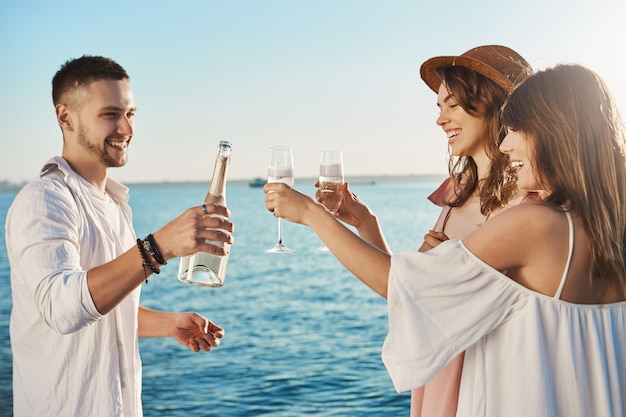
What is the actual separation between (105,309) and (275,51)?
62.7m

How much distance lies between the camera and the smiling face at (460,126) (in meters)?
2.87

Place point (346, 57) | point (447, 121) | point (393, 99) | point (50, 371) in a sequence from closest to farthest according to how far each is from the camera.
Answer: point (50, 371) < point (447, 121) < point (346, 57) < point (393, 99)

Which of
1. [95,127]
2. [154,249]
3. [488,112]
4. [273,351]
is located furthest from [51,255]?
[273,351]

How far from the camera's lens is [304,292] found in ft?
92.4

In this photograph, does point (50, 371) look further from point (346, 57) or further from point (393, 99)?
point (393, 99)

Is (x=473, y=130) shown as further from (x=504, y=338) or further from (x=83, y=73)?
(x=83, y=73)

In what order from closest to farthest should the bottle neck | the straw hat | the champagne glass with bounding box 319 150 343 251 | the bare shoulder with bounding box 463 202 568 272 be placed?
the bare shoulder with bounding box 463 202 568 272, the bottle neck, the straw hat, the champagne glass with bounding box 319 150 343 251

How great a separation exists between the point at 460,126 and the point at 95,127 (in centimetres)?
139

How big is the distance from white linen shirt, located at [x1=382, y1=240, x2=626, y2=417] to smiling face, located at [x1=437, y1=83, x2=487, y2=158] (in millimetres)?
850

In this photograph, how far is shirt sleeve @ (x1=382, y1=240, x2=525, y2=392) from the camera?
2088 millimetres

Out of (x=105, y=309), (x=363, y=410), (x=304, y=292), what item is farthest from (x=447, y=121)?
(x=304, y=292)

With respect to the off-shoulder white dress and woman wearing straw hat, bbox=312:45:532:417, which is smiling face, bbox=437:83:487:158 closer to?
woman wearing straw hat, bbox=312:45:532:417

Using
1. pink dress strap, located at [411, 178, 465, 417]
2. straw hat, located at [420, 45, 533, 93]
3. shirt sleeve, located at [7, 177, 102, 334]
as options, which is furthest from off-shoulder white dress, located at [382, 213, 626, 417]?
shirt sleeve, located at [7, 177, 102, 334]

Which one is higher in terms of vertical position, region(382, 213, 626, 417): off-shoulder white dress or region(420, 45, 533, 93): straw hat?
region(420, 45, 533, 93): straw hat
